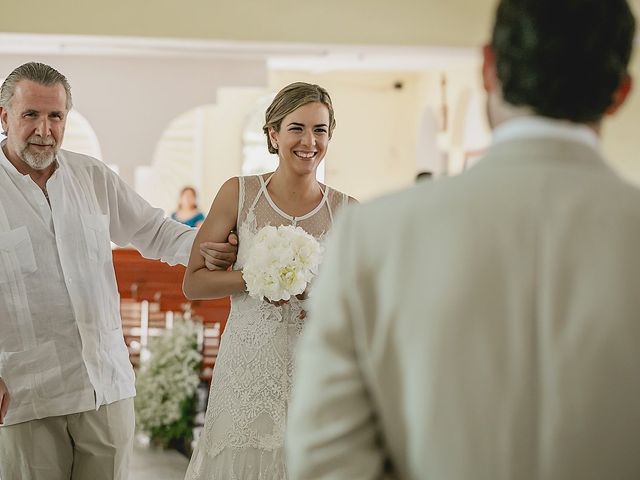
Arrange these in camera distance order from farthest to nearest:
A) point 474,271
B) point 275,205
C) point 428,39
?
point 428,39, point 275,205, point 474,271

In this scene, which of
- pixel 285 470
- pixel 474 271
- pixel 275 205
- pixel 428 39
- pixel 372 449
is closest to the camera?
pixel 474 271

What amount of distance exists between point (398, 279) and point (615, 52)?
0.41 meters

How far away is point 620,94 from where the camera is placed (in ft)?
4.43

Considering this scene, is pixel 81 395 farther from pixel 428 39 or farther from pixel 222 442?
pixel 428 39

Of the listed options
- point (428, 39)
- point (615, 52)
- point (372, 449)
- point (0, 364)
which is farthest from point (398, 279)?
point (428, 39)

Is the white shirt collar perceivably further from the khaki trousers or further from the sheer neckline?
the khaki trousers

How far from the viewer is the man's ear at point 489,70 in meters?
1.33

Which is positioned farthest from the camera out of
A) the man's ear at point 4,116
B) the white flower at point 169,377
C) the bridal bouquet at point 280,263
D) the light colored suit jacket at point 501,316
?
the white flower at point 169,377

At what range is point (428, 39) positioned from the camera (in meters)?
11.0

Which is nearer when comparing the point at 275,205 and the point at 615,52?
the point at 615,52

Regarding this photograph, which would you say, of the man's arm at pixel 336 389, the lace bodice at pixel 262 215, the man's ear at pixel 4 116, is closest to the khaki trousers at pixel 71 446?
the lace bodice at pixel 262 215

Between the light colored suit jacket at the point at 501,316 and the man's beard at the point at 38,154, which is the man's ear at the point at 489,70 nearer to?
the light colored suit jacket at the point at 501,316

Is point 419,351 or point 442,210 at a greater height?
point 442,210

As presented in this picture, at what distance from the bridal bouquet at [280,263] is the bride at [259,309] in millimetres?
126
